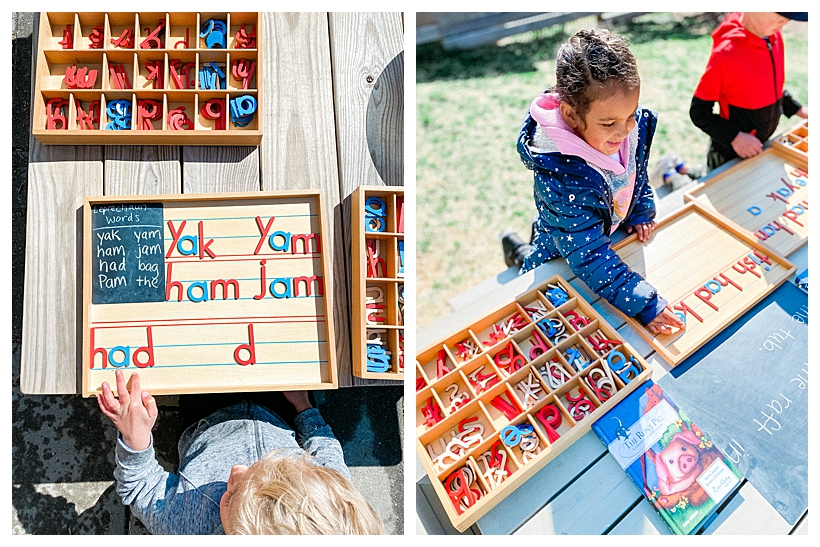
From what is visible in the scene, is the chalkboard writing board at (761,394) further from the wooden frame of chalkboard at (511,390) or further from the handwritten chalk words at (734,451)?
the wooden frame of chalkboard at (511,390)

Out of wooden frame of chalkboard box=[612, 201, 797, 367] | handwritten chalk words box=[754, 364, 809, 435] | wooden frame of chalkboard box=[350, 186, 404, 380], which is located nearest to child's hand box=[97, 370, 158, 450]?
wooden frame of chalkboard box=[350, 186, 404, 380]

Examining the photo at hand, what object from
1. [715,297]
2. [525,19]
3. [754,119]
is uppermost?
[525,19]

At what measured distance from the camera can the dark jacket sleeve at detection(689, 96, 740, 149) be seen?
1826 millimetres

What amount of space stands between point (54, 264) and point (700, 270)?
5.45 ft

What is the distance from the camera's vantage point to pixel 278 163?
4.74ft

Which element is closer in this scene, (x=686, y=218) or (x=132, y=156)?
(x=132, y=156)

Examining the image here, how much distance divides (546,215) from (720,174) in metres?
0.67

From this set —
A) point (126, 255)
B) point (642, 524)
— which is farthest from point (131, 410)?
point (642, 524)

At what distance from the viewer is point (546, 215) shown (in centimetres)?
148

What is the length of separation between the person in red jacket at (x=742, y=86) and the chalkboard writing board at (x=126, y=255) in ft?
5.73

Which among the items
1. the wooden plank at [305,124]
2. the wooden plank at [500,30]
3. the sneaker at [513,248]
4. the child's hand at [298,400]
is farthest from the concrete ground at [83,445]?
the wooden plank at [500,30]

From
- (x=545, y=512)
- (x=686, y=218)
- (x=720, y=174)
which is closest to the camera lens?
(x=545, y=512)
